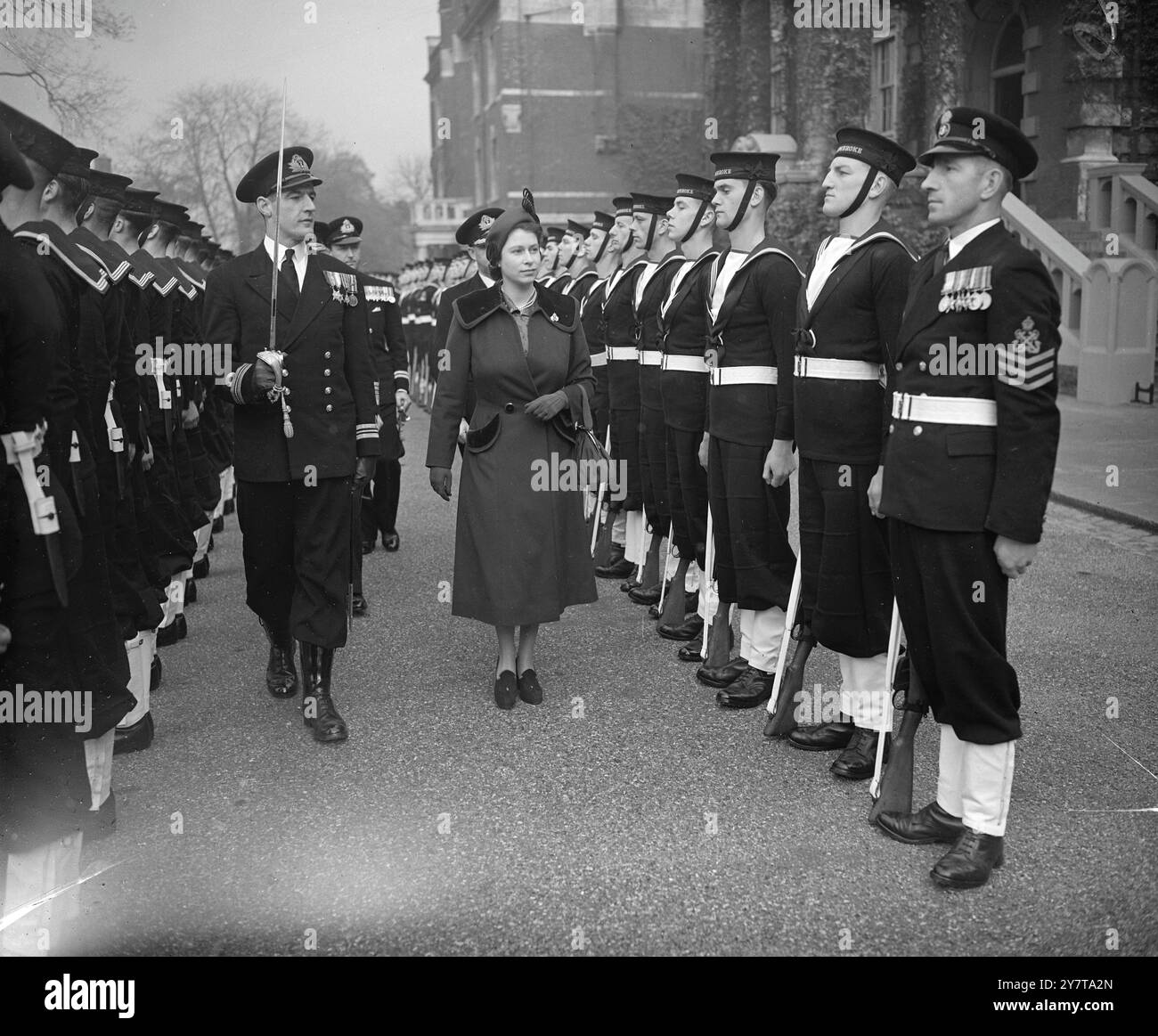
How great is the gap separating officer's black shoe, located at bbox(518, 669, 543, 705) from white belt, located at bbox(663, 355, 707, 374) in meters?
1.98

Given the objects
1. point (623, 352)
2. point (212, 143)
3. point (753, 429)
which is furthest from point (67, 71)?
point (753, 429)

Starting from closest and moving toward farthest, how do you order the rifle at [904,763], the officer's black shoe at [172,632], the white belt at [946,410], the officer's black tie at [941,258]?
the white belt at [946,410] < the officer's black tie at [941,258] < the rifle at [904,763] < the officer's black shoe at [172,632]

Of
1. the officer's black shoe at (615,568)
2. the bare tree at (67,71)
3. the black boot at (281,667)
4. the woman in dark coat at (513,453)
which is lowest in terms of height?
the officer's black shoe at (615,568)

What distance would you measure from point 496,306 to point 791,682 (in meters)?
2.31

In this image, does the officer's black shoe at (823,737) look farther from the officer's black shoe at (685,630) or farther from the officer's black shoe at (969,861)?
the officer's black shoe at (685,630)

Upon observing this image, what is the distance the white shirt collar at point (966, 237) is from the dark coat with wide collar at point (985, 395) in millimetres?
31

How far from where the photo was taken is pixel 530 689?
6.33 meters

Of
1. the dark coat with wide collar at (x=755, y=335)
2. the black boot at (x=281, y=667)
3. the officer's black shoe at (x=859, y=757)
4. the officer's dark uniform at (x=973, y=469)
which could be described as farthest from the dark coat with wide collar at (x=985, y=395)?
the black boot at (x=281, y=667)

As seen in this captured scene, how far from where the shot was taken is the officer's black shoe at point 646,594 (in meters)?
8.40

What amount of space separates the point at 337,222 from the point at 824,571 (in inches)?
228

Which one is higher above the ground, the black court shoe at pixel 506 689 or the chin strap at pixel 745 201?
the chin strap at pixel 745 201

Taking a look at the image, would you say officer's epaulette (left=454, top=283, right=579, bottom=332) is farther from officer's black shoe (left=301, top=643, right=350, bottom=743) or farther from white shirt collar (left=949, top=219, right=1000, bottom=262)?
white shirt collar (left=949, top=219, right=1000, bottom=262)

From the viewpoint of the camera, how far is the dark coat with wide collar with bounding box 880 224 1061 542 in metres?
4.16

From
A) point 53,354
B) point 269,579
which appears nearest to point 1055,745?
point 269,579
